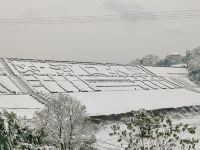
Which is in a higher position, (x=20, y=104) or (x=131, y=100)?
(x=131, y=100)

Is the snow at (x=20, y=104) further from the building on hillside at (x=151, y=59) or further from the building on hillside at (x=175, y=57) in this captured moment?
the building on hillside at (x=175, y=57)

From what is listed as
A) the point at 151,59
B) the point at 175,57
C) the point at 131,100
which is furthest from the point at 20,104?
the point at 175,57

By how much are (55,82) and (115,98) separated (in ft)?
34.4

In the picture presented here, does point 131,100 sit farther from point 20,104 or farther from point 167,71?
point 167,71

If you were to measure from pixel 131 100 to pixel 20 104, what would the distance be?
63.8 feet

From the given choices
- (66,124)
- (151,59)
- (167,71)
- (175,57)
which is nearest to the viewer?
(66,124)

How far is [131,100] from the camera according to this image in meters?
63.6

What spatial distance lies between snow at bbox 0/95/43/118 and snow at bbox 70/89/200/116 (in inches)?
288

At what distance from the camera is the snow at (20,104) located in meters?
48.4

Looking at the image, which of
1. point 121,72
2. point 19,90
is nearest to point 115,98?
point 19,90

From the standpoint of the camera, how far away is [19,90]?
5909cm

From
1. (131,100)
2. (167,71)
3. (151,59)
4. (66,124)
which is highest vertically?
(151,59)

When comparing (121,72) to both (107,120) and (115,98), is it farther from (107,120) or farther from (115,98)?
(107,120)

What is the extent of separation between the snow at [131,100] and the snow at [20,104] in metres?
7.32
